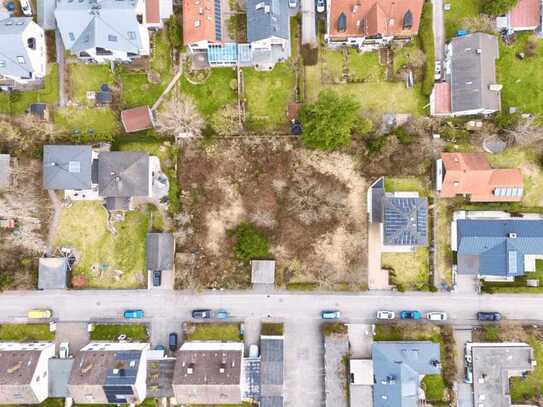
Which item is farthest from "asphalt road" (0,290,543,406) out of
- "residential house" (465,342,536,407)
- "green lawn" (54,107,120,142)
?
"green lawn" (54,107,120,142)

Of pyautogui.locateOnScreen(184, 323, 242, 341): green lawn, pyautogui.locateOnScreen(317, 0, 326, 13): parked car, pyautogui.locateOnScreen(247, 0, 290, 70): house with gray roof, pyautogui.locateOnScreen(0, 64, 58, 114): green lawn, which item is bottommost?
pyautogui.locateOnScreen(184, 323, 242, 341): green lawn

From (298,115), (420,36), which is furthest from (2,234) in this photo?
(420,36)

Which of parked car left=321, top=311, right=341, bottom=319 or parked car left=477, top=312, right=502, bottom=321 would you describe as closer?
parked car left=477, top=312, right=502, bottom=321

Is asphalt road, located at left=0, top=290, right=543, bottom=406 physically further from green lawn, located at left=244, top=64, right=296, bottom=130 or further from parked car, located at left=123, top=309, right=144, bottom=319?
green lawn, located at left=244, top=64, right=296, bottom=130

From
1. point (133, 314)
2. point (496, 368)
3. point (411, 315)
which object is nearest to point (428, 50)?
point (411, 315)

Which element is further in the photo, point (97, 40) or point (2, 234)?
point (2, 234)

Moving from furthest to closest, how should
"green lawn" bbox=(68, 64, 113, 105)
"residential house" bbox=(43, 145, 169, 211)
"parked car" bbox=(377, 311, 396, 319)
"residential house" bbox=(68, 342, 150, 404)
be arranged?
"green lawn" bbox=(68, 64, 113, 105)
"parked car" bbox=(377, 311, 396, 319)
"residential house" bbox=(43, 145, 169, 211)
"residential house" bbox=(68, 342, 150, 404)

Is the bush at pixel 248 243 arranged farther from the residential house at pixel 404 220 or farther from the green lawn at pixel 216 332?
the residential house at pixel 404 220

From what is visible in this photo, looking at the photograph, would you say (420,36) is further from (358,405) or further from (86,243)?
(86,243)
